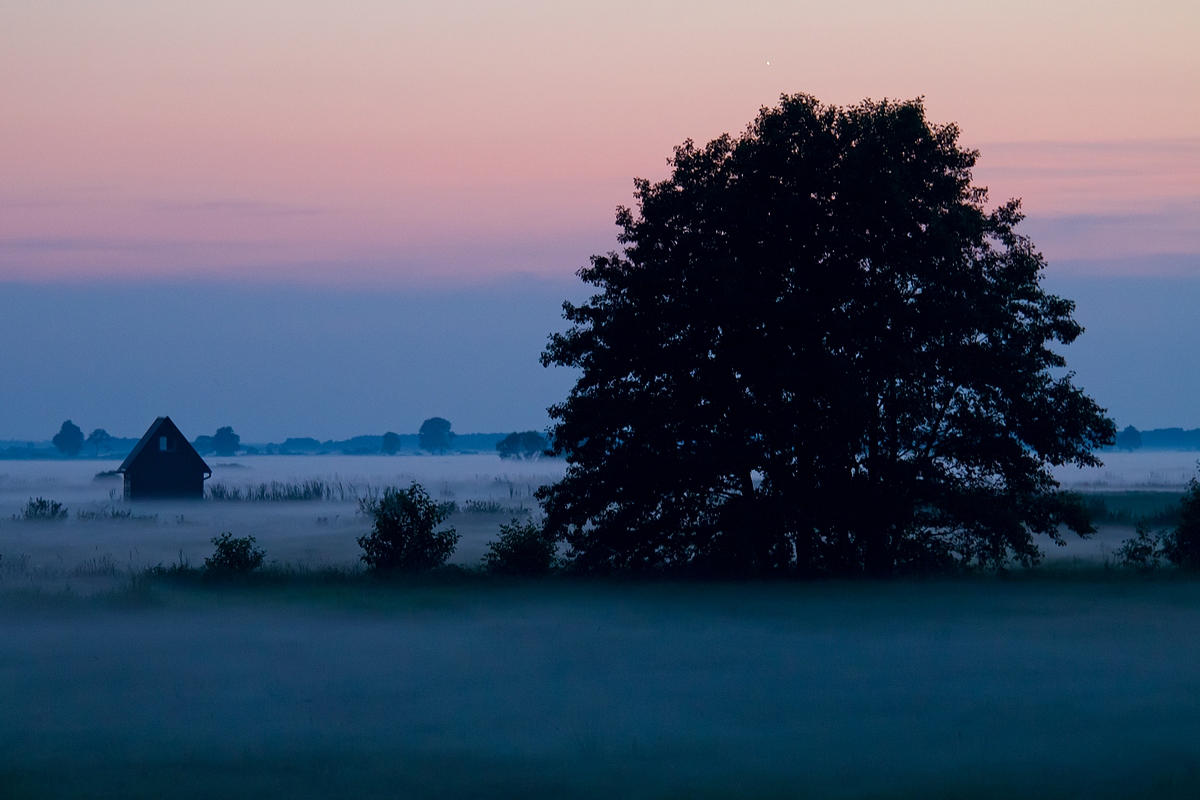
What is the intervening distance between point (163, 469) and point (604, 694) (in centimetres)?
6986

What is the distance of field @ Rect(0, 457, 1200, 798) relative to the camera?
14734mm

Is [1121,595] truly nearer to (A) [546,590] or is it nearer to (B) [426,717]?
(A) [546,590]

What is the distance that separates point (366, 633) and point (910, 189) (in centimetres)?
1971

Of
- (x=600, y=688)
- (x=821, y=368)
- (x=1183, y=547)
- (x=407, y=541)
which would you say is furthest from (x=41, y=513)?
(x=1183, y=547)

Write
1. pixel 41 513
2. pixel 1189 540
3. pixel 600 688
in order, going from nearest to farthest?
pixel 600 688, pixel 1189 540, pixel 41 513

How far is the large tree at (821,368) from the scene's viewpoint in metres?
35.2

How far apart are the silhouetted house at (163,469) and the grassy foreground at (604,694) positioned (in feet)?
170

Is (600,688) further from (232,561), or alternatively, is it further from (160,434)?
(160,434)

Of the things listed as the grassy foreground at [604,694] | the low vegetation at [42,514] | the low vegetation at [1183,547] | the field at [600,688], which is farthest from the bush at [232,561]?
the low vegetation at [42,514]

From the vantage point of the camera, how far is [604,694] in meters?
20.3

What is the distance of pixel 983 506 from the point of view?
3531 centimetres

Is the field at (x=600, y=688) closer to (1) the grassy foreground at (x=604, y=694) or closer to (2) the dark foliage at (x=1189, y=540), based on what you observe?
(1) the grassy foreground at (x=604, y=694)

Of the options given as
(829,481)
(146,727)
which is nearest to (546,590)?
(829,481)

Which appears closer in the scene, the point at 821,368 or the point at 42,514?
the point at 821,368
